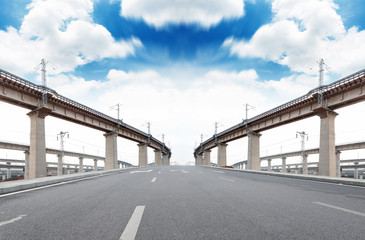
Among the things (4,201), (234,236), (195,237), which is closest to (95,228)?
(195,237)

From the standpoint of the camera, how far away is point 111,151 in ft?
127

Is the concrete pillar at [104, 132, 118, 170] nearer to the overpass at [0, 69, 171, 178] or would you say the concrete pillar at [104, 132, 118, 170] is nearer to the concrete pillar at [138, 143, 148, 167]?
the overpass at [0, 69, 171, 178]

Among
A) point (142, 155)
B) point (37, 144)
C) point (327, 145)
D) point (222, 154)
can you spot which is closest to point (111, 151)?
point (37, 144)

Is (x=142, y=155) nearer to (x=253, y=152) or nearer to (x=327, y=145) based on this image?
(x=253, y=152)

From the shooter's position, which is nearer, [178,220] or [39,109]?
[178,220]

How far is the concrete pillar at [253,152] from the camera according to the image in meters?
36.6

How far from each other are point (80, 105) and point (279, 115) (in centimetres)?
2880

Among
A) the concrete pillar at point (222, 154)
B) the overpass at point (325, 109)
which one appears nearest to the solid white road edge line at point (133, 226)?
the overpass at point (325, 109)

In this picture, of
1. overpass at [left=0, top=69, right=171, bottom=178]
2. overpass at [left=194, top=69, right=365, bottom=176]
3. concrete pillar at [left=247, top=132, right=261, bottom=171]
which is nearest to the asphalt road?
overpass at [left=0, top=69, right=171, bottom=178]

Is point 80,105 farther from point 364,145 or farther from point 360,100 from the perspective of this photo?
point 364,145

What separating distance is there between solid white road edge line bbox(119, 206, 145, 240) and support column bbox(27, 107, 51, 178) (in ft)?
77.0

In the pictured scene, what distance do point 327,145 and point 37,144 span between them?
1247 inches

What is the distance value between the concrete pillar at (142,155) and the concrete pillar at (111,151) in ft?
53.8

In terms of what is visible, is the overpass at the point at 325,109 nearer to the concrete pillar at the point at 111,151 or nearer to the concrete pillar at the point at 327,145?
the concrete pillar at the point at 327,145
